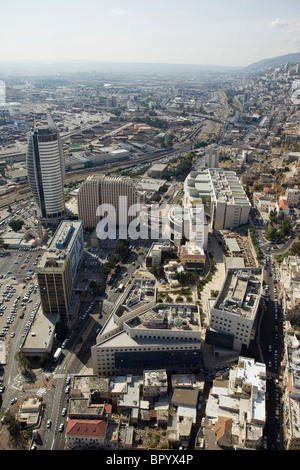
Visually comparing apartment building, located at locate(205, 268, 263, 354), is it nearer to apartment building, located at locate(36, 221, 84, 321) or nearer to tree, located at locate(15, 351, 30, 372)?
apartment building, located at locate(36, 221, 84, 321)

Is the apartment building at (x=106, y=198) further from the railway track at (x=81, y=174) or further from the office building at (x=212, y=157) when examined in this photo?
the office building at (x=212, y=157)

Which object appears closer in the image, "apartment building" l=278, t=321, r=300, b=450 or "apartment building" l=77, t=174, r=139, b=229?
"apartment building" l=278, t=321, r=300, b=450

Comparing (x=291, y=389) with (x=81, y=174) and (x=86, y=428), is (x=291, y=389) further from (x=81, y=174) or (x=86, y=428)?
(x=81, y=174)

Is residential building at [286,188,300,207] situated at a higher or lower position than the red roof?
higher

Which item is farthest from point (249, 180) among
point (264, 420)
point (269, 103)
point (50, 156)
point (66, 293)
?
point (269, 103)

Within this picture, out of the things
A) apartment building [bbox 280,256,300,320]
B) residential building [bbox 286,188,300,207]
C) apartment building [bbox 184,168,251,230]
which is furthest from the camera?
residential building [bbox 286,188,300,207]

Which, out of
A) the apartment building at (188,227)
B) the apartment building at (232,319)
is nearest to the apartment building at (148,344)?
the apartment building at (232,319)

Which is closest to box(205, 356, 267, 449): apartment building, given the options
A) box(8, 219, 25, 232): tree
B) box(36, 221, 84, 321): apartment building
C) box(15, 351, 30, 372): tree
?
box(15, 351, 30, 372): tree

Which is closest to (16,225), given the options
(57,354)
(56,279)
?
(56,279)

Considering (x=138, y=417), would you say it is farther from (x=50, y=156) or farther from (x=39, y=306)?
(x=50, y=156)

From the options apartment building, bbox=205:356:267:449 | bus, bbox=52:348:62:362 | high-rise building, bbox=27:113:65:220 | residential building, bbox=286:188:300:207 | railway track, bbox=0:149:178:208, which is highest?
high-rise building, bbox=27:113:65:220
